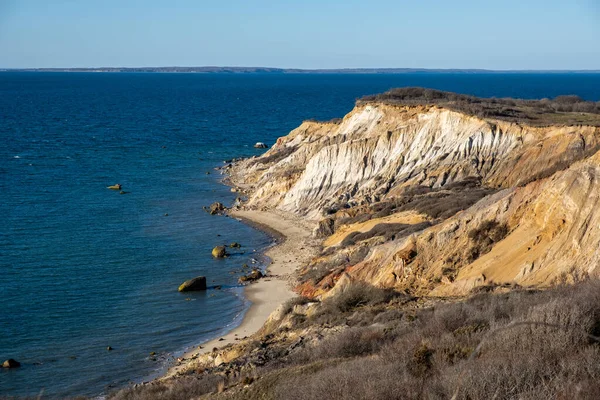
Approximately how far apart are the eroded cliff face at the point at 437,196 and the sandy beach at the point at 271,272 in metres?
1.29

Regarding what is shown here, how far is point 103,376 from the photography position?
24609 mm

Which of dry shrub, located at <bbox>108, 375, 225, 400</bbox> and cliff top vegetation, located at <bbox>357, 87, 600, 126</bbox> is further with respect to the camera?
cliff top vegetation, located at <bbox>357, 87, 600, 126</bbox>

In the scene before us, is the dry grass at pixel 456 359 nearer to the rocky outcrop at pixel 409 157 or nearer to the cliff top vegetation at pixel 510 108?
the rocky outcrop at pixel 409 157

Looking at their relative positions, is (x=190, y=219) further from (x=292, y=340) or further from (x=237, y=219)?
(x=292, y=340)

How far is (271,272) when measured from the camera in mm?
36812

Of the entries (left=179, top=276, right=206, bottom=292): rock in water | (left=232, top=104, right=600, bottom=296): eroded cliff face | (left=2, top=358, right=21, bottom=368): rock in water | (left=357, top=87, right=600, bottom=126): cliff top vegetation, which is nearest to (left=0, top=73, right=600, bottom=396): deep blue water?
(left=2, top=358, right=21, bottom=368): rock in water

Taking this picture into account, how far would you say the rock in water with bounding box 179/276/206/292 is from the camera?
34.1 meters

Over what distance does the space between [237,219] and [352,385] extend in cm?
3885

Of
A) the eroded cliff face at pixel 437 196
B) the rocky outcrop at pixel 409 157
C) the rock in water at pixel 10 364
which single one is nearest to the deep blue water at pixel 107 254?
the rock in water at pixel 10 364

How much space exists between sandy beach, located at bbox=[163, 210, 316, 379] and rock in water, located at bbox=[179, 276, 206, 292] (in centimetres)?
210

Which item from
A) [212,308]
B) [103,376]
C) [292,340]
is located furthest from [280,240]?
[292,340]

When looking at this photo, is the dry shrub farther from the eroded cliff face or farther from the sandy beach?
the eroded cliff face

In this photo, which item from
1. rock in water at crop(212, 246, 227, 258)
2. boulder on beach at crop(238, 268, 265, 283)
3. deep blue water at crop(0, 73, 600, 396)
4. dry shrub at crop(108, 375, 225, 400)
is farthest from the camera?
rock in water at crop(212, 246, 227, 258)

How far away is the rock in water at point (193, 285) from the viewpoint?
34062 mm
